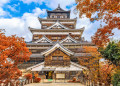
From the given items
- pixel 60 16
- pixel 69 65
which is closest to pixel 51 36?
pixel 60 16

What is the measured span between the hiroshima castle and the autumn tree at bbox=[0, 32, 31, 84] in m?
9.57

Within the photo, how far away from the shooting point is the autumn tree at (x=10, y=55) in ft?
29.9

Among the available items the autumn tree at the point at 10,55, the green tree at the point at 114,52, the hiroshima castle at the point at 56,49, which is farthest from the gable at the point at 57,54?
the green tree at the point at 114,52

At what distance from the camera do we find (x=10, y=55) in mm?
10016

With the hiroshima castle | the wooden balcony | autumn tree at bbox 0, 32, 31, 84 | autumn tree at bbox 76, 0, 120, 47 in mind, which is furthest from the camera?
the wooden balcony

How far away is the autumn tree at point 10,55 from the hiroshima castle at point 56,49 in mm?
9572

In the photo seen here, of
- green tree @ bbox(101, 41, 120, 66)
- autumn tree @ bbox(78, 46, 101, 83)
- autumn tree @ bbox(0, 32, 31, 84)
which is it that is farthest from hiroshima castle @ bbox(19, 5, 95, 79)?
green tree @ bbox(101, 41, 120, 66)

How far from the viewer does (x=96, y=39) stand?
781 centimetres

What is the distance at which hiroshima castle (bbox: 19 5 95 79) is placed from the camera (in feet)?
68.0

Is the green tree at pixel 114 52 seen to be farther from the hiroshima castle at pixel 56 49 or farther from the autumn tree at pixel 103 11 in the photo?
the hiroshima castle at pixel 56 49

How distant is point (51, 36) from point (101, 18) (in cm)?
2333

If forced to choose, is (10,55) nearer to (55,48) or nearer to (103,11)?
(103,11)

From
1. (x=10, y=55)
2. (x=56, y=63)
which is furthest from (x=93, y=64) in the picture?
(x=10, y=55)

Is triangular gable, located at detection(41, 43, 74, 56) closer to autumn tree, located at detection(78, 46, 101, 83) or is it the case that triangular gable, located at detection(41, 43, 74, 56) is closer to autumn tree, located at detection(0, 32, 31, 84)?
autumn tree, located at detection(78, 46, 101, 83)
